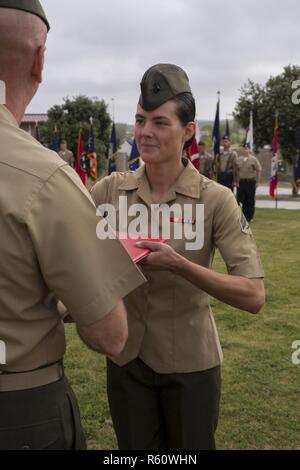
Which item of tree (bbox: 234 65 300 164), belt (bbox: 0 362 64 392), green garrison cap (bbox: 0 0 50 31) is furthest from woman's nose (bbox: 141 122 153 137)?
tree (bbox: 234 65 300 164)

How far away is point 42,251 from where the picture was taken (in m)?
1.20

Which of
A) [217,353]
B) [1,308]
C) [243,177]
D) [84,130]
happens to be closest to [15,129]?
[1,308]

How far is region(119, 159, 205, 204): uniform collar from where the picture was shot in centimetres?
202

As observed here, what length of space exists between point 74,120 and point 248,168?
49.2 ft

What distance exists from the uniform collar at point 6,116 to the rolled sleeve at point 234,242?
0.90 metres

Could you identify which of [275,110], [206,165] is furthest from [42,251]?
[275,110]

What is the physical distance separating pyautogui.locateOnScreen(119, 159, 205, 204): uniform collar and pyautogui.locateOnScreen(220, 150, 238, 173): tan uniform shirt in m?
12.2

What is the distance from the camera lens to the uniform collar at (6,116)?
127cm

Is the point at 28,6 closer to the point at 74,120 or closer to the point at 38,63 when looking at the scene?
the point at 38,63

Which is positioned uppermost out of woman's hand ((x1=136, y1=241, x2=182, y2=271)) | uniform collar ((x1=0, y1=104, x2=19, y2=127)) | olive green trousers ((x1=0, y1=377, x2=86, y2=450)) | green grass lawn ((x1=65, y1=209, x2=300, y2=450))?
uniform collar ((x1=0, y1=104, x2=19, y2=127))

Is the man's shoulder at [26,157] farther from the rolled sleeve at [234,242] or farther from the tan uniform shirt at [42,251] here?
the rolled sleeve at [234,242]

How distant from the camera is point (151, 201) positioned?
2.07m

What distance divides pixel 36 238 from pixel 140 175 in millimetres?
1005

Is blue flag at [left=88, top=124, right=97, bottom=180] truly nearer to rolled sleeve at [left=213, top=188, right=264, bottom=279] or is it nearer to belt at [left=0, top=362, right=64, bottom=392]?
rolled sleeve at [left=213, top=188, right=264, bottom=279]
